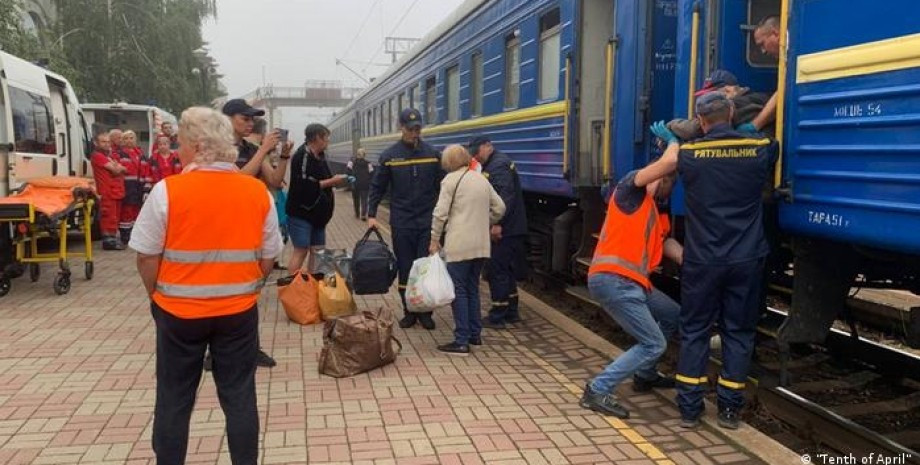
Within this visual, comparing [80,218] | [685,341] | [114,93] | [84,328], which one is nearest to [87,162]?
[80,218]

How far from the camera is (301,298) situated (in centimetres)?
670

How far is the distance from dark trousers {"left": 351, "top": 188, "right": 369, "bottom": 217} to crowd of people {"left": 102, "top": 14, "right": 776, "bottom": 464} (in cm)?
969

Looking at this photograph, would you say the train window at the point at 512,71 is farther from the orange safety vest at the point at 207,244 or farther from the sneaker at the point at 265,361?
the orange safety vest at the point at 207,244

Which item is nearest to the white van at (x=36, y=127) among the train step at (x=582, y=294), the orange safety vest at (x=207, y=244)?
the train step at (x=582, y=294)

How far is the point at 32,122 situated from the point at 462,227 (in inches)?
278

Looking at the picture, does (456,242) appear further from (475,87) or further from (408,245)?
(475,87)

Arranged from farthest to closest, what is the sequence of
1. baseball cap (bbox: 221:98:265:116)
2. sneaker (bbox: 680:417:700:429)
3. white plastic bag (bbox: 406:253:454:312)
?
white plastic bag (bbox: 406:253:454:312), baseball cap (bbox: 221:98:265:116), sneaker (bbox: 680:417:700:429)

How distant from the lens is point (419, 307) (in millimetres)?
5863

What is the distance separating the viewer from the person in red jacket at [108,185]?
1105cm

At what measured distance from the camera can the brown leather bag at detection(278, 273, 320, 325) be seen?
6676 millimetres

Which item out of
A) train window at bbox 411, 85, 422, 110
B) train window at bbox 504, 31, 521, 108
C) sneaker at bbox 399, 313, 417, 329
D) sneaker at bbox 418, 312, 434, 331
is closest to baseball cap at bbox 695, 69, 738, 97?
sneaker at bbox 418, 312, 434, 331

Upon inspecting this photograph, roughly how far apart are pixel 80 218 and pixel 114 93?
19.6 m

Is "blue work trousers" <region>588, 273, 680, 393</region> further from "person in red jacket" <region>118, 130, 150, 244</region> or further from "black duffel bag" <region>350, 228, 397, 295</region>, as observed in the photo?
"person in red jacket" <region>118, 130, 150, 244</region>

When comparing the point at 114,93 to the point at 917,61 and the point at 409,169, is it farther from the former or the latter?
the point at 917,61
